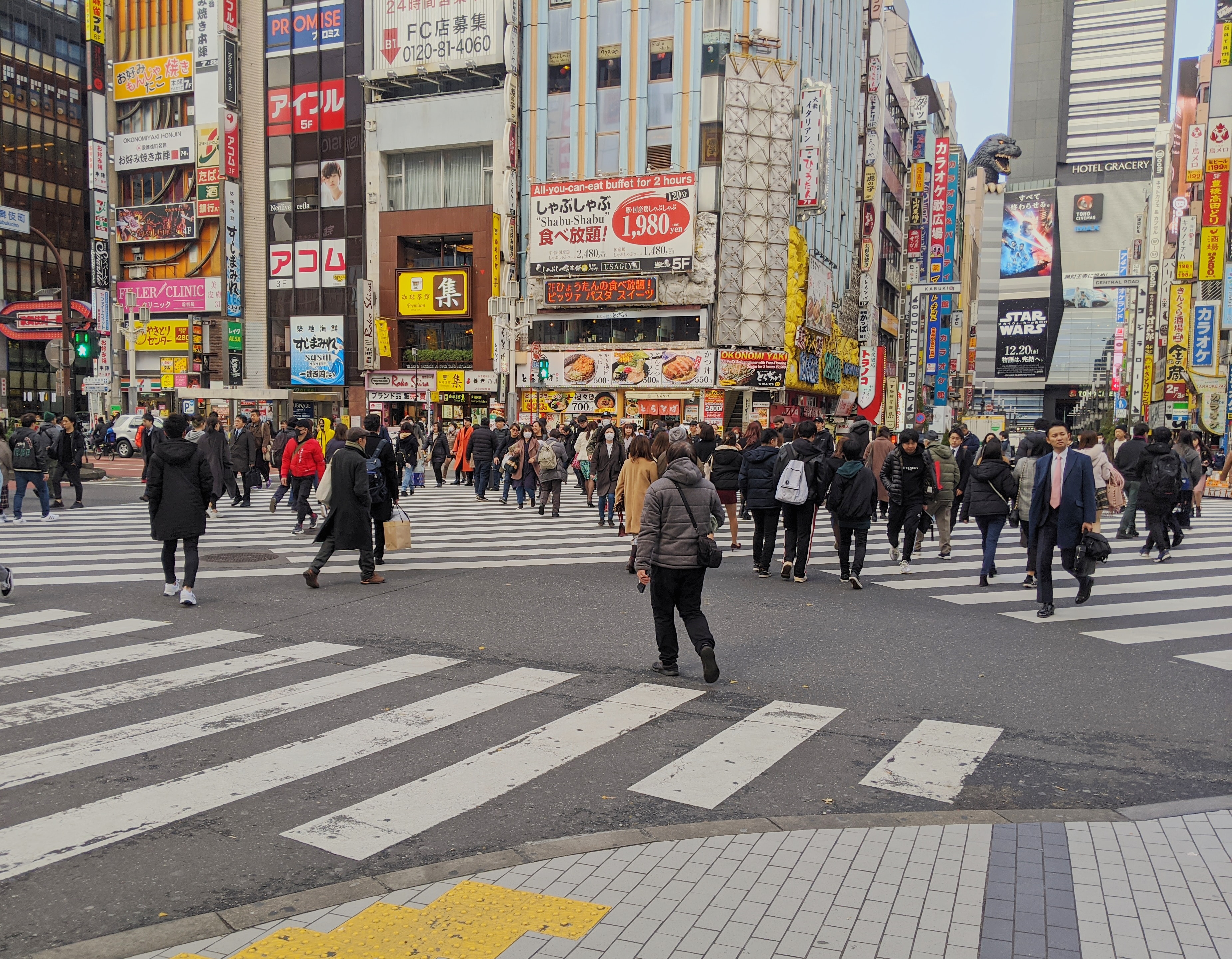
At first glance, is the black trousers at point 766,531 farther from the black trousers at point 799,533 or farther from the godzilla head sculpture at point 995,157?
the godzilla head sculpture at point 995,157

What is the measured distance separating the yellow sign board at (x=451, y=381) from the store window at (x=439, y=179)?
793cm

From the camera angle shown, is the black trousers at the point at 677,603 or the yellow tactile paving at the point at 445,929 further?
the black trousers at the point at 677,603

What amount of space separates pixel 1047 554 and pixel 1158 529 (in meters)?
5.56

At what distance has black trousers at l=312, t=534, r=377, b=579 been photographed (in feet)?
33.0

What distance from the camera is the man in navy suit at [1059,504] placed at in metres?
9.09

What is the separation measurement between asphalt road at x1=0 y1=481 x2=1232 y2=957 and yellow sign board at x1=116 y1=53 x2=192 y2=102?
1912 inches

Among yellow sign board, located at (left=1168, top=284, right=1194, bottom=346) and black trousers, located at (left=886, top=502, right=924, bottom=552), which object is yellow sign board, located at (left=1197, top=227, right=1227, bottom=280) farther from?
black trousers, located at (left=886, top=502, right=924, bottom=552)

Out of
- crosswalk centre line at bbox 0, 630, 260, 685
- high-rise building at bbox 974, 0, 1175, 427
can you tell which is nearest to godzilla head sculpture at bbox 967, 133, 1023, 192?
high-rise building at bbox 974, 0, 1175, 427

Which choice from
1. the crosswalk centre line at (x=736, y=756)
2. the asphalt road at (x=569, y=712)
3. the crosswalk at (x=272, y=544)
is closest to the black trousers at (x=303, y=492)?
the crosswalk at (x=272, y=544)

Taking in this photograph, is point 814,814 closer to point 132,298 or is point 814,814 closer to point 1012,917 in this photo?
point 1012,917

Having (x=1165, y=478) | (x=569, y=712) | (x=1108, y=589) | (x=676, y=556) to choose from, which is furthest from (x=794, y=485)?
(x=1165, y=478)

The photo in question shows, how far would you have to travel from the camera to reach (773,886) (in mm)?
3578

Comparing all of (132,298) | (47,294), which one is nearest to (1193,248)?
(132,298)

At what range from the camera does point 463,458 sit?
25.6 m
